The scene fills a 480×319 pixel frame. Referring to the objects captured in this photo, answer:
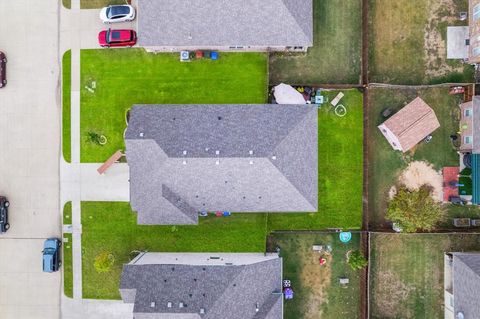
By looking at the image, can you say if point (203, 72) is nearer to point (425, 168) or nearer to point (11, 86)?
point (11, 86)

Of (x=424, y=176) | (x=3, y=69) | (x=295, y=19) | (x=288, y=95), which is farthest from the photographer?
(x=3, y=69)

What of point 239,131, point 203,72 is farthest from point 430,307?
point 203,72

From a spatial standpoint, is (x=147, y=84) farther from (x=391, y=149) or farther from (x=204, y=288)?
(x=391, y=149)

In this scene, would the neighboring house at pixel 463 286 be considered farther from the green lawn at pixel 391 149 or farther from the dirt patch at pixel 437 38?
the dirt patch at pixel 437 38

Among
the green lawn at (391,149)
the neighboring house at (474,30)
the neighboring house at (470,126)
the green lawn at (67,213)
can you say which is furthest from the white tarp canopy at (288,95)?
the green lawn at (67,213)

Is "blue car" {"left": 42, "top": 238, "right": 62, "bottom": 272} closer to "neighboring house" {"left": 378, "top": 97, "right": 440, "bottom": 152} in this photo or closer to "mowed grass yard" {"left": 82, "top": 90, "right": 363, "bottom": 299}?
"mowed grass yard" {"left": 82, "top": 90, "right": 363, "bottom": 299}

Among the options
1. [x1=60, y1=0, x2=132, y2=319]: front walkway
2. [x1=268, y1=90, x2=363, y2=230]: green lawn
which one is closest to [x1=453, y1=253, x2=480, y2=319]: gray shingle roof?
[x1=268, y1=90, x2=363, y2=230]: green lawn

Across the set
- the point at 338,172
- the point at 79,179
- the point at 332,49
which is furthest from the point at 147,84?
the point at 338,172
